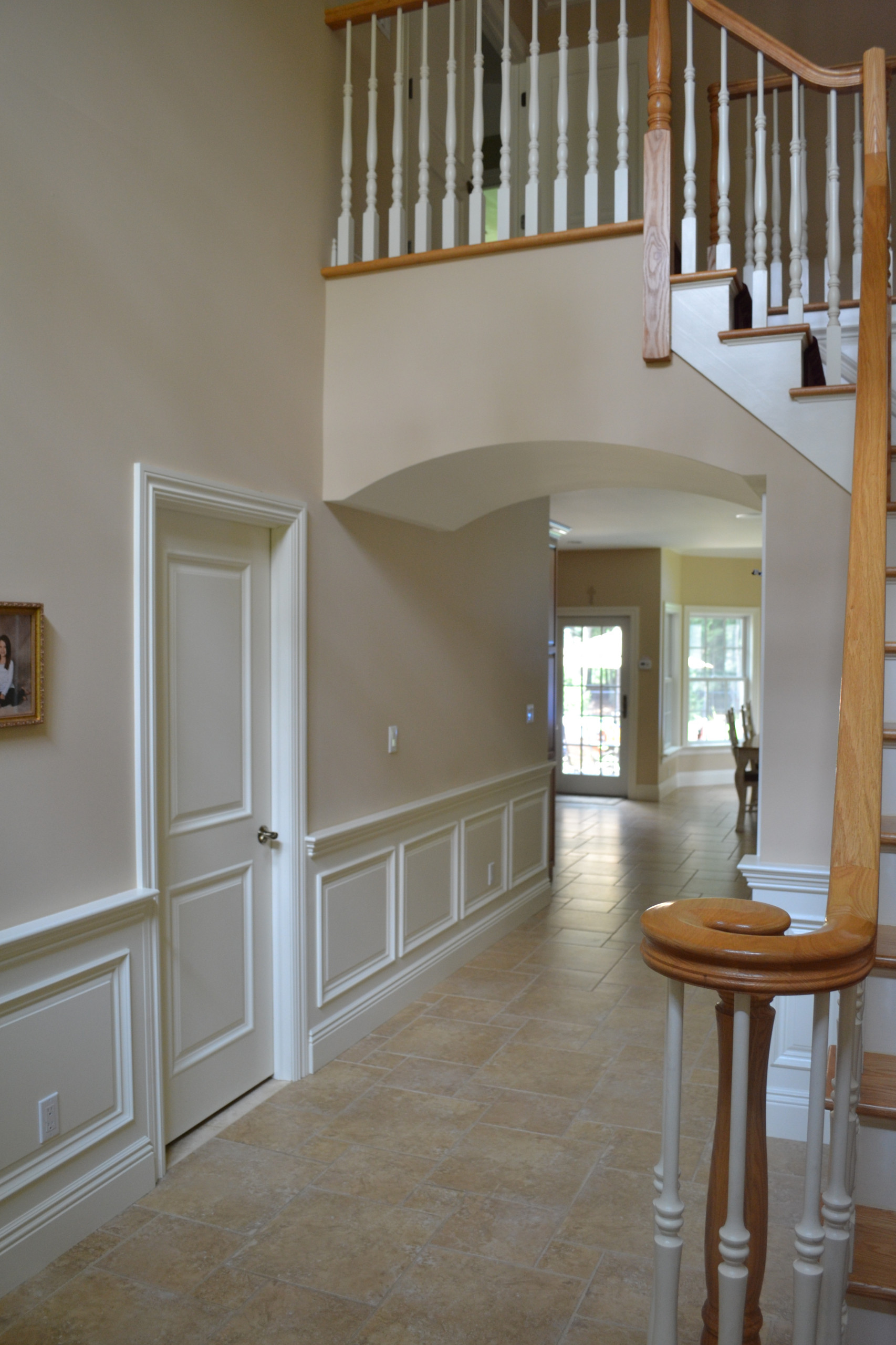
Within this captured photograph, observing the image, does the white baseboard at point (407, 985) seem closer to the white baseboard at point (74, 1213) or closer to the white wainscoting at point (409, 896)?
the white wainscoting at point (409, 896)

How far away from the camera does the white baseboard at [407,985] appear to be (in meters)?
3.90

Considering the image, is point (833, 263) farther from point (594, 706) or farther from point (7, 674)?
point (594, 706)

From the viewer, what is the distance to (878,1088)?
67.9 inches

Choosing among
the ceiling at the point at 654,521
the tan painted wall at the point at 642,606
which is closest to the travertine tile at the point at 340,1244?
the ceiling at the point at 654,521

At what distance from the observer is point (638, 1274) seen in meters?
2.56

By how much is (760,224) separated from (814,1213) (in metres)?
3.02

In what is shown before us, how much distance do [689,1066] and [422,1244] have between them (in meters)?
1.55

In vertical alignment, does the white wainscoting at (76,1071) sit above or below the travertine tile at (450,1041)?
above

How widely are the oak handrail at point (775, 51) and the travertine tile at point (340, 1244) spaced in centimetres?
371

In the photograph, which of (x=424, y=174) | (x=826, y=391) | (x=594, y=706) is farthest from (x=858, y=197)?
(x=594, y=706)

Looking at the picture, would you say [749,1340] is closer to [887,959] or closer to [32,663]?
[887,959]

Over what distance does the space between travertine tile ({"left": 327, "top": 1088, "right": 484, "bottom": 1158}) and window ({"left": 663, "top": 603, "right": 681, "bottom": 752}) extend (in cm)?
850

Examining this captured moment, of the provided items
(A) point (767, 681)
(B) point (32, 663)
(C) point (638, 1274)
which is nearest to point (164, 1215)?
(C) point (638, 1274)

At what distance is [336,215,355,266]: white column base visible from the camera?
152 inches
